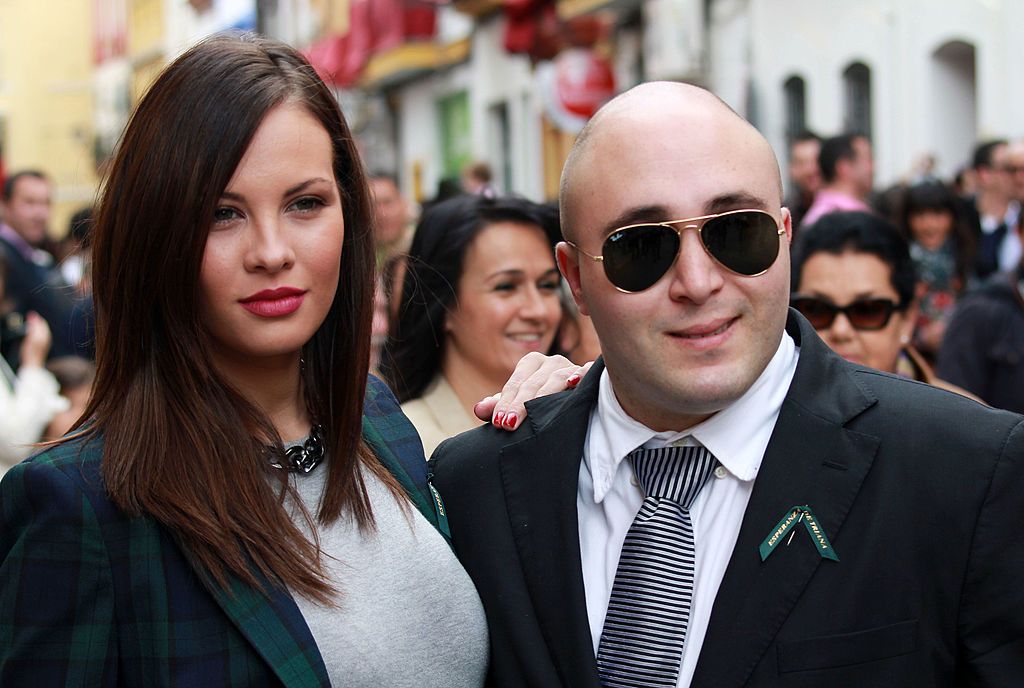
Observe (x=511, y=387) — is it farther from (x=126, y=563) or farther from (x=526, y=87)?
(x=526, y=87)

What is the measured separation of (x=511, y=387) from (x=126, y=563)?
1.07 metres

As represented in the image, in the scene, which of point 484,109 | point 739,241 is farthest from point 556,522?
point 484,109

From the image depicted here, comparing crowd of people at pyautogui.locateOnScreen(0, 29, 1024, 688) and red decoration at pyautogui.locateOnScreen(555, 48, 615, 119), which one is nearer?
crowd of people at pyautogui.locateOnScreen(0, 29, 1024, 688)

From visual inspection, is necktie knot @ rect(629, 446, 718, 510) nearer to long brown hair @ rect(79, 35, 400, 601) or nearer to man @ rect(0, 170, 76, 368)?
long brown hair @ rect(79, 35, 400, 601)

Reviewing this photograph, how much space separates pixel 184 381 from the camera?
288 cm

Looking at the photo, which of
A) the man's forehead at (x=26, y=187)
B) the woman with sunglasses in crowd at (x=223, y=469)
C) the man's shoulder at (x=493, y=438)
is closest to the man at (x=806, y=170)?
the man's forehead at (x=26, y=187)

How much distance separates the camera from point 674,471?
2846 mm

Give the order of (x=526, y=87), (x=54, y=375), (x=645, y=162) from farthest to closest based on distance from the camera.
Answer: (x=526, y=87)
(x=54, y=375)
(x=645, y=162)

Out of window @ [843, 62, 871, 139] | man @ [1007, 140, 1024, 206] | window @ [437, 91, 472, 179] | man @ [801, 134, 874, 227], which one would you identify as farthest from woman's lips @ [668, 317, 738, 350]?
window @ [437, 91, 472, 179]

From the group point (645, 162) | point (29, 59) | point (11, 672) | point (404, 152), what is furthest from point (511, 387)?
point (29, 59)

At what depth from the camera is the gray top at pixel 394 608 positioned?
9.34 ft

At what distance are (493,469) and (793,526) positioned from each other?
76 cm

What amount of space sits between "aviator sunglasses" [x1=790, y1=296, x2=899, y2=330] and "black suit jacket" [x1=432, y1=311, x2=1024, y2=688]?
2.10m

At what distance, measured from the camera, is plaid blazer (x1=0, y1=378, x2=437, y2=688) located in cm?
261
